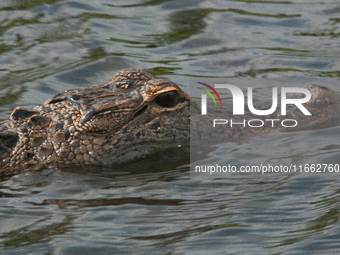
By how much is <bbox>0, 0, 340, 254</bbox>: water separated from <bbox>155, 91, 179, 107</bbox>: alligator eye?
26.9 inches

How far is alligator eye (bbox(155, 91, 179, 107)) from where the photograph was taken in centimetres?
527

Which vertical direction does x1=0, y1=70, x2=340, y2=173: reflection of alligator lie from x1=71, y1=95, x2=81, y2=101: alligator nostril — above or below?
below

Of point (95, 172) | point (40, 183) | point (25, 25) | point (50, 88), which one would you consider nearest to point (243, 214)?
point (95, 172)

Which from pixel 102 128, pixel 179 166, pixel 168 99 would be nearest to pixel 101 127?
pixel 102 128

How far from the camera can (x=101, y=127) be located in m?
5.16

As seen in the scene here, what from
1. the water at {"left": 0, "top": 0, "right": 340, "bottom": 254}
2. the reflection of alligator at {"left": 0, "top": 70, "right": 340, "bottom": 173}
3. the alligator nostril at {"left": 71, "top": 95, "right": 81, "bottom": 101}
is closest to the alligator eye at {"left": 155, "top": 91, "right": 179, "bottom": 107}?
the reflection of alligator at {"left": 0, "top": 70, "right": 340, "bottom": 173}

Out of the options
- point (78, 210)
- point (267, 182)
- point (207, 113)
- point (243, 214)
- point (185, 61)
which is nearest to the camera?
point (243, 214)

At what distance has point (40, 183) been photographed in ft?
16.4

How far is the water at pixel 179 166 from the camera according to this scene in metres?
3.89

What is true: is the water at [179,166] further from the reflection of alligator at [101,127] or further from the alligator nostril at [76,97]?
the alligator nostril at [76,97]

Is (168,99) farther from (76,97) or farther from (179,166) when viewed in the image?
(76,97)

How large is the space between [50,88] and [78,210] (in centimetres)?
381

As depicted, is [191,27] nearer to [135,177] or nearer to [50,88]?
[50,88]

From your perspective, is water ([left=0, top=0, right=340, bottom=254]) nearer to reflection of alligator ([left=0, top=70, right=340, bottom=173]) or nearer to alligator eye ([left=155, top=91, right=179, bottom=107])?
reflection of alligator ([left=0, top=70, right=340, bottom=173])
